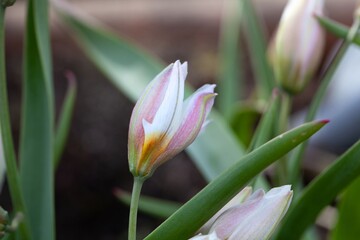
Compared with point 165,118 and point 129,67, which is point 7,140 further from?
point 129,67

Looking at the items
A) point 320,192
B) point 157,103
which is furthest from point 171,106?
point 320,192

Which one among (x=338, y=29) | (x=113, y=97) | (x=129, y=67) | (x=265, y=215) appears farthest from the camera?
(x=113, y=97)

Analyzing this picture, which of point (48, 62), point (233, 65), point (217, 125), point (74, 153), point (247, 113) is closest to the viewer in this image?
point (48, 62)

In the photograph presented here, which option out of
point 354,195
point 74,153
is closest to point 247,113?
point 354,195

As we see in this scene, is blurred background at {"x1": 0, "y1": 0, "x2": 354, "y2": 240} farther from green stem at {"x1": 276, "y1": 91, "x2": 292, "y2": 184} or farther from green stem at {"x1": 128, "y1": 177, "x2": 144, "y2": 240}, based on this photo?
green stem at {"x1": 128, "y1": 177, "x2": 144, "y2": 240}

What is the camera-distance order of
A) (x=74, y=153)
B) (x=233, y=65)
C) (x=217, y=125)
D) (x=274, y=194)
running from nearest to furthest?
(x=274, y=194)
(x=217, y=125)
(x=233, y=65)
(x=74, y=153)

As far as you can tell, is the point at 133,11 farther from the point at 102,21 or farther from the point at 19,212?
the point at 19,212

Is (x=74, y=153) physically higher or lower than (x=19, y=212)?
lower

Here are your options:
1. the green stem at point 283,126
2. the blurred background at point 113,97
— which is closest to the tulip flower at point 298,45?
the green stem at point 283,126
